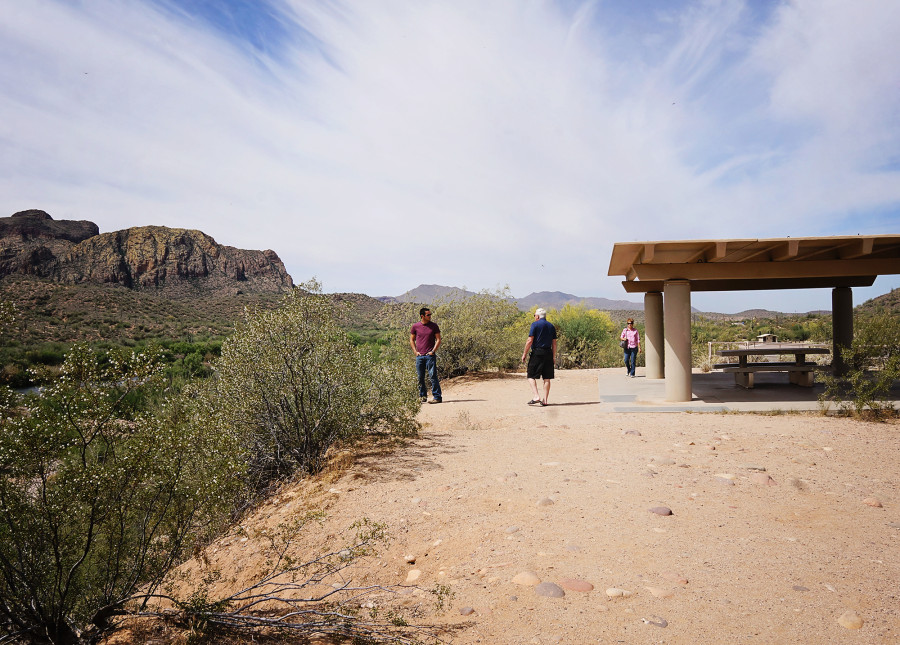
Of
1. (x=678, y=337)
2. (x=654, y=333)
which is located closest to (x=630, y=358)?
(x=654, y=333)

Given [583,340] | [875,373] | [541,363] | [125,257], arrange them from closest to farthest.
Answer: [541,363]
[875,373]
[583,340]
[125,257]

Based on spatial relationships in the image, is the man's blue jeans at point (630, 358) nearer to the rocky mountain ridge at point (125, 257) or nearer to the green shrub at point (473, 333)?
the green shrub at point (473, 333)

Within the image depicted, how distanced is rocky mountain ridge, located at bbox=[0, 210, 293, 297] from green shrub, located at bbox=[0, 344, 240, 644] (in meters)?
52.6

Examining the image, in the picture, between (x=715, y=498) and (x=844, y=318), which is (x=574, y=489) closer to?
(x=715, y=498)

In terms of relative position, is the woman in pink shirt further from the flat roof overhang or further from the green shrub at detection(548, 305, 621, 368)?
the green shrub at detection(548, 305, 621, 368)

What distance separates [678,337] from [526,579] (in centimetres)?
679

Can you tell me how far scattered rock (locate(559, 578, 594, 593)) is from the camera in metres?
2.89

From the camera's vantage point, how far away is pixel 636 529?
3.62 m

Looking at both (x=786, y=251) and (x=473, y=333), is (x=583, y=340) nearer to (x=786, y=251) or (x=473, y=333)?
(x=473, y=333)

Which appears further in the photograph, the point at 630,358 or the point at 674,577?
the point at 630,358

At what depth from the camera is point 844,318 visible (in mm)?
11727

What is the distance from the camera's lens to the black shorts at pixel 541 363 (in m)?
8.76

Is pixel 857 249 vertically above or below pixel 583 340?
above

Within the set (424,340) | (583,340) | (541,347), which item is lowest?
(541,347)
